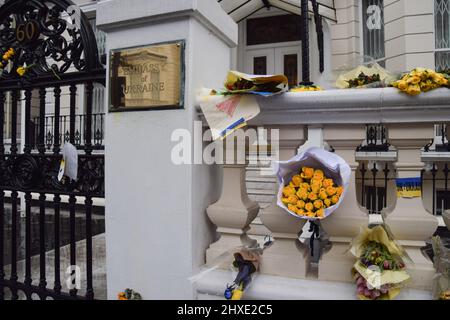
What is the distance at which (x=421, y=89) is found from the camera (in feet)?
5.66

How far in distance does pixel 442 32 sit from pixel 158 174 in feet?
28.1

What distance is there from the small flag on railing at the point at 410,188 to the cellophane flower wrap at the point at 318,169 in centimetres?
31

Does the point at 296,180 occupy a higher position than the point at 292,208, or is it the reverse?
the point at 296,180

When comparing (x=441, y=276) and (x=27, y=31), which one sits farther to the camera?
(x=27, y=31)

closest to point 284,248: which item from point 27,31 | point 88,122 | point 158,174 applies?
point 158,174

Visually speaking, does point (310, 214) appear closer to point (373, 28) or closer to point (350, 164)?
point (350, 164)

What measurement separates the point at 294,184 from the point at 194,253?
0.73 meters

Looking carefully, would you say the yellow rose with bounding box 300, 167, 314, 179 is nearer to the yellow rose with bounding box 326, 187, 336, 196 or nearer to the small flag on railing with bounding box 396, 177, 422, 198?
the yellow rose with bounding box 326, 187, 336, 196

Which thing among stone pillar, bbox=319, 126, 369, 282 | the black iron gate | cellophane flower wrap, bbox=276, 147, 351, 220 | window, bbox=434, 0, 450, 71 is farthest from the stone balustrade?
window, bbox=434, 0, 450, 71

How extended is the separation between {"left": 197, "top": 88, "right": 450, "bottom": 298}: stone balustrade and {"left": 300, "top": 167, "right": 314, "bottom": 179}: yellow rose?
17 centimetres

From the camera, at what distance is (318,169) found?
1888 millimetres
